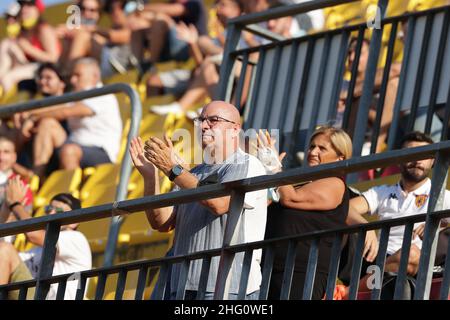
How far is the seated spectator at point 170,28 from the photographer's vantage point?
13766 millimetres

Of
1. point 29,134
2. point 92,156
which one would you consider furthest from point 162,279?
point 29,134

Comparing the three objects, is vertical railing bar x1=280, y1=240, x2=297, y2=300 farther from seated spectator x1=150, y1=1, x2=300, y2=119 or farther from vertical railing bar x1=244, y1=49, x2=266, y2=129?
seated spectator x1=150, y1=1, x2=300, y2=119

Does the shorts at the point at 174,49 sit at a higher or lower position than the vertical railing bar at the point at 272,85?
higher

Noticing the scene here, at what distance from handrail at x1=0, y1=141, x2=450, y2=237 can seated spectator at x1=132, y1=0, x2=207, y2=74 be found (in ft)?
25.2

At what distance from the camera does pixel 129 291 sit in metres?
8.14

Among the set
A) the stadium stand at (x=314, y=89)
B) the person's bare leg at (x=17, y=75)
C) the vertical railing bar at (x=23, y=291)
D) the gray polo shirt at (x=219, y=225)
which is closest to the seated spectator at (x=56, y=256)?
the stadium stand at (x=314, y=89)

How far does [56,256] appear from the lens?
27.9 ft

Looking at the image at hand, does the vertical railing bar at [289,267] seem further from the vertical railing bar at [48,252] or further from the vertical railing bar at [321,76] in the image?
the vertical railing bar at [321,76]

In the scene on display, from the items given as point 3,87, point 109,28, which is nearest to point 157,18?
point 109,28

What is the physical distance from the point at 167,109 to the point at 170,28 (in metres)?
1.86

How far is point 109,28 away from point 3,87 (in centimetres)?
140

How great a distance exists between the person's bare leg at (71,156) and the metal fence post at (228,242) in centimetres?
622

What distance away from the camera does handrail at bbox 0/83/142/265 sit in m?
9.03
